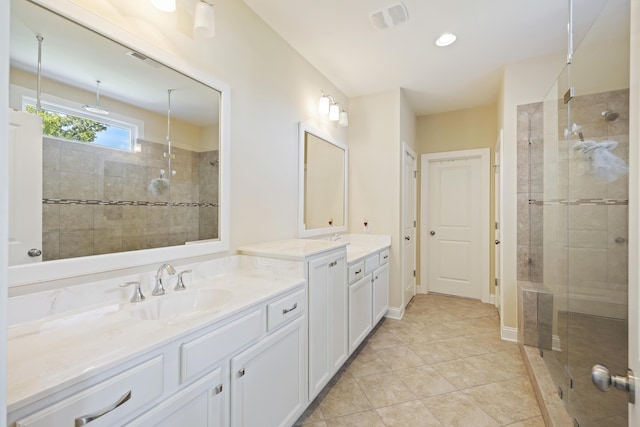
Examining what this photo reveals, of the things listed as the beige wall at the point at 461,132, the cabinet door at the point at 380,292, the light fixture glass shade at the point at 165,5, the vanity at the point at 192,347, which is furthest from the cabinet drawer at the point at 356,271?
the beige wall at the point at 461,132

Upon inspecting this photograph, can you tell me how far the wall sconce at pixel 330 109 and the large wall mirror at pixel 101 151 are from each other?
4.17 feet

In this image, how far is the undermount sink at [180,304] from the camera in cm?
122

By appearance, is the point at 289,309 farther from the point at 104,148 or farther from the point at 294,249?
the point at 104,148

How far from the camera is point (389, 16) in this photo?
6.60 feet

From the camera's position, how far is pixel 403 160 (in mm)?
Result: 3301

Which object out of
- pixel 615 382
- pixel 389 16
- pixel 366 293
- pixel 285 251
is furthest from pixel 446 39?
pixel 615 382

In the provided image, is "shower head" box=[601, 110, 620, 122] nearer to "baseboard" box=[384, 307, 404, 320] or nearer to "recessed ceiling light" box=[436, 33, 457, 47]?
"recessed ceiling light" box=[436, 33, 457, 47]

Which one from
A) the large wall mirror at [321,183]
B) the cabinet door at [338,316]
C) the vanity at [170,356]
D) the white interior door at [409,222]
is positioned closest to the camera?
the vanity at [170,356]

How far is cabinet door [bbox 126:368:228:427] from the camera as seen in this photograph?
2.81 ft

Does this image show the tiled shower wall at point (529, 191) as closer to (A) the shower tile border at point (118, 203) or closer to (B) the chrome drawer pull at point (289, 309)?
(B) the chrome drawer pull at point (289, 309)

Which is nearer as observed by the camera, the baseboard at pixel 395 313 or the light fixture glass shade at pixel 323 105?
the light fixture glass shade at pixel 323 105

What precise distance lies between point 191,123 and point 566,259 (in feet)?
8.19

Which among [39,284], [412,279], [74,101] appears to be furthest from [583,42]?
[412,279]

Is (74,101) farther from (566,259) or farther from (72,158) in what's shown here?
(566,259)
